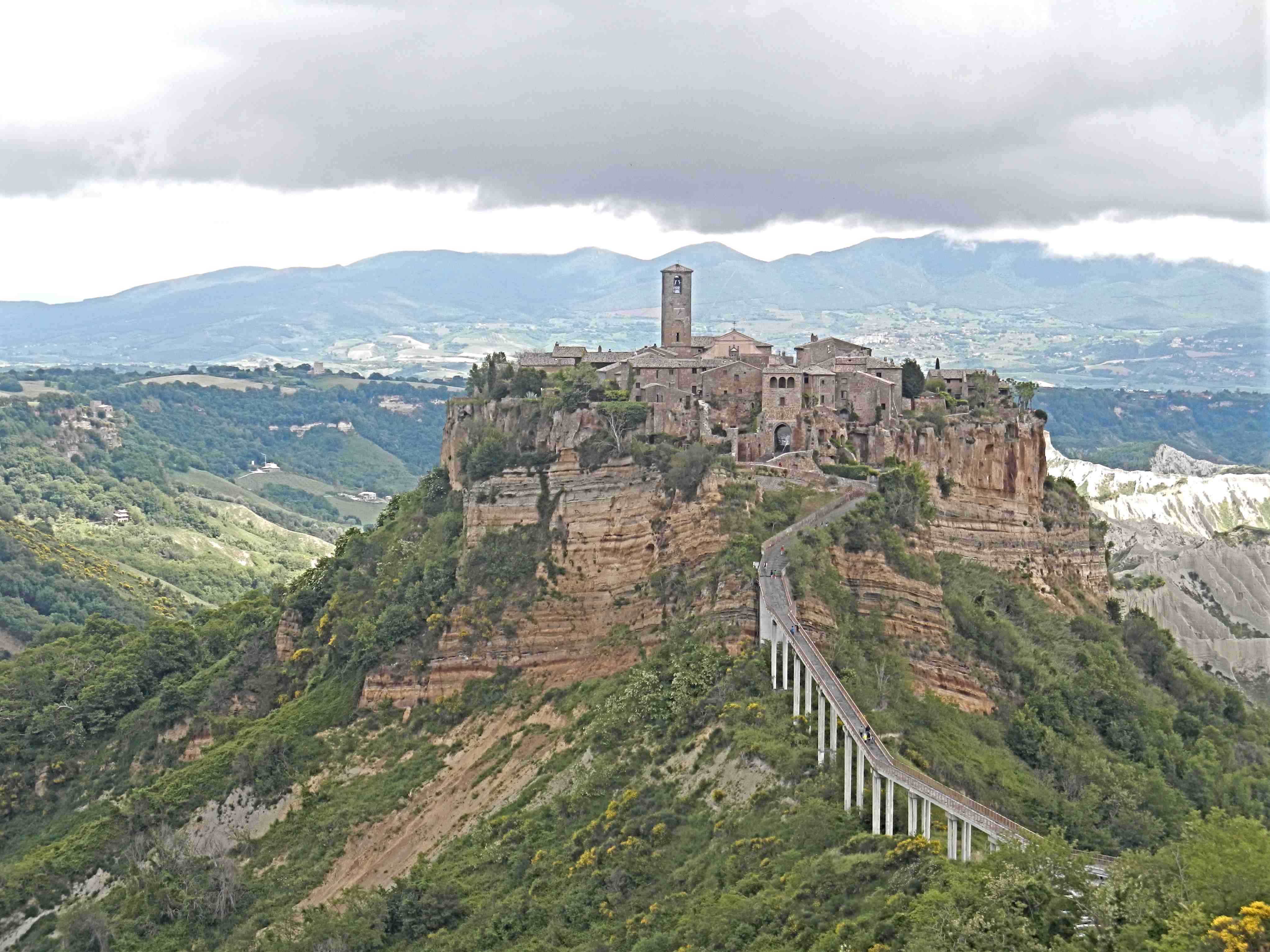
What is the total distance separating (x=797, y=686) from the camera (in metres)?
48.6

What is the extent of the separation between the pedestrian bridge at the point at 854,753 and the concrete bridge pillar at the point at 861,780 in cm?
2

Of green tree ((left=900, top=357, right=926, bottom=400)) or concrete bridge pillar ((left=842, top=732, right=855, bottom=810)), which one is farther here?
green tree ((left=900, top=357, right=926, bottom=400))

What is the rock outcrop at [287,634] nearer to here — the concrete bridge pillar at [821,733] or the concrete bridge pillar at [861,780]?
the concrete bridge pillar at [821,733]

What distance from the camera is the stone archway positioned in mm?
65562

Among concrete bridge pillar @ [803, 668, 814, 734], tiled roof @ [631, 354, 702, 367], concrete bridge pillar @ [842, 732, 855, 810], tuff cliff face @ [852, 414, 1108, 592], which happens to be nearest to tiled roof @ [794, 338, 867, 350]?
tiled roof @ [631, 354, 702, 367]

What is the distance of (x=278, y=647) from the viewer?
2904 inches

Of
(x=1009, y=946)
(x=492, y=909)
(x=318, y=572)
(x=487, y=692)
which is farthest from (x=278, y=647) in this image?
(x=1009, y=946)

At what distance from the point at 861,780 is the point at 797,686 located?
5369 mm

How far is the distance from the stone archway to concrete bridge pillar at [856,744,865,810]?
22.7 meters

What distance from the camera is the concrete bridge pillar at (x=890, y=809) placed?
42.0m

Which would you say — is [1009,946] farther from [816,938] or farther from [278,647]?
[278,647]

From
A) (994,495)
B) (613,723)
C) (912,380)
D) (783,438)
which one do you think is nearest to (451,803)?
(613,723)

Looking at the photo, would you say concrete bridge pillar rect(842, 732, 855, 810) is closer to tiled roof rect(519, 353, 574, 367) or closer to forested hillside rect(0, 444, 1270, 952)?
forested hillside rect(0, 444, 1270, 952)

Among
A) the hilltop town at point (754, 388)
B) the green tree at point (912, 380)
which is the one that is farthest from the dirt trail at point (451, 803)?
the green tree at point (912, 380)
